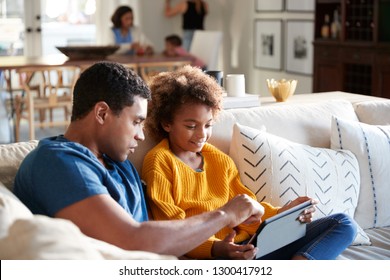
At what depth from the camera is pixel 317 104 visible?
300 centimetres

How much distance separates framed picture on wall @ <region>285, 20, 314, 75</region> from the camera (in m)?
7.44

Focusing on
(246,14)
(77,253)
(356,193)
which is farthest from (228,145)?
(246,14)

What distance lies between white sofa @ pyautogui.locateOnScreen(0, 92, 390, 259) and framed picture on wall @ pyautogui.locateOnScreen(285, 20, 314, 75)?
4.42 m

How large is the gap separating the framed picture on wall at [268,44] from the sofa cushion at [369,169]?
524 cm

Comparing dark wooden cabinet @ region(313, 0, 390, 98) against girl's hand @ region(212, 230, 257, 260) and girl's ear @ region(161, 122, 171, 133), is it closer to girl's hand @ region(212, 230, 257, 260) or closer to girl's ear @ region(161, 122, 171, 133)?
girl's ear @ region(161, 122, 171, 133)

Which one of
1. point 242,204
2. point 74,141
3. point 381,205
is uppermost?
point 74,141

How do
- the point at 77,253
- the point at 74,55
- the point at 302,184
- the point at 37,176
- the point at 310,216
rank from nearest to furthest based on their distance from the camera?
1. the point at 77,253
2. the point at 37,176
3. the point at 310,216
4. the point at 302,184
5. the point at 74,55

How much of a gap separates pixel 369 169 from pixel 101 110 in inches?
52.0

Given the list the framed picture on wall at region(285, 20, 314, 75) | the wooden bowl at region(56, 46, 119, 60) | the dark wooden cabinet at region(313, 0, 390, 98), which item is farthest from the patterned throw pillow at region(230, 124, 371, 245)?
the framed picture on wall at region(285, 20, 314, 75)

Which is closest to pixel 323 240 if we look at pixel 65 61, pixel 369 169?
pixel 369 169

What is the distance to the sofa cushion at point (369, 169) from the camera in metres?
2.81

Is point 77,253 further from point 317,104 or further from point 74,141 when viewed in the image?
point 317,104

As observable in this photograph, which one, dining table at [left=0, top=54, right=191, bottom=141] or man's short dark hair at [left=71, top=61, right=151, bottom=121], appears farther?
dining table at [left=0, top=54, right=191, bottom=141]

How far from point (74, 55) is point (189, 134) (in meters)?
4.07
